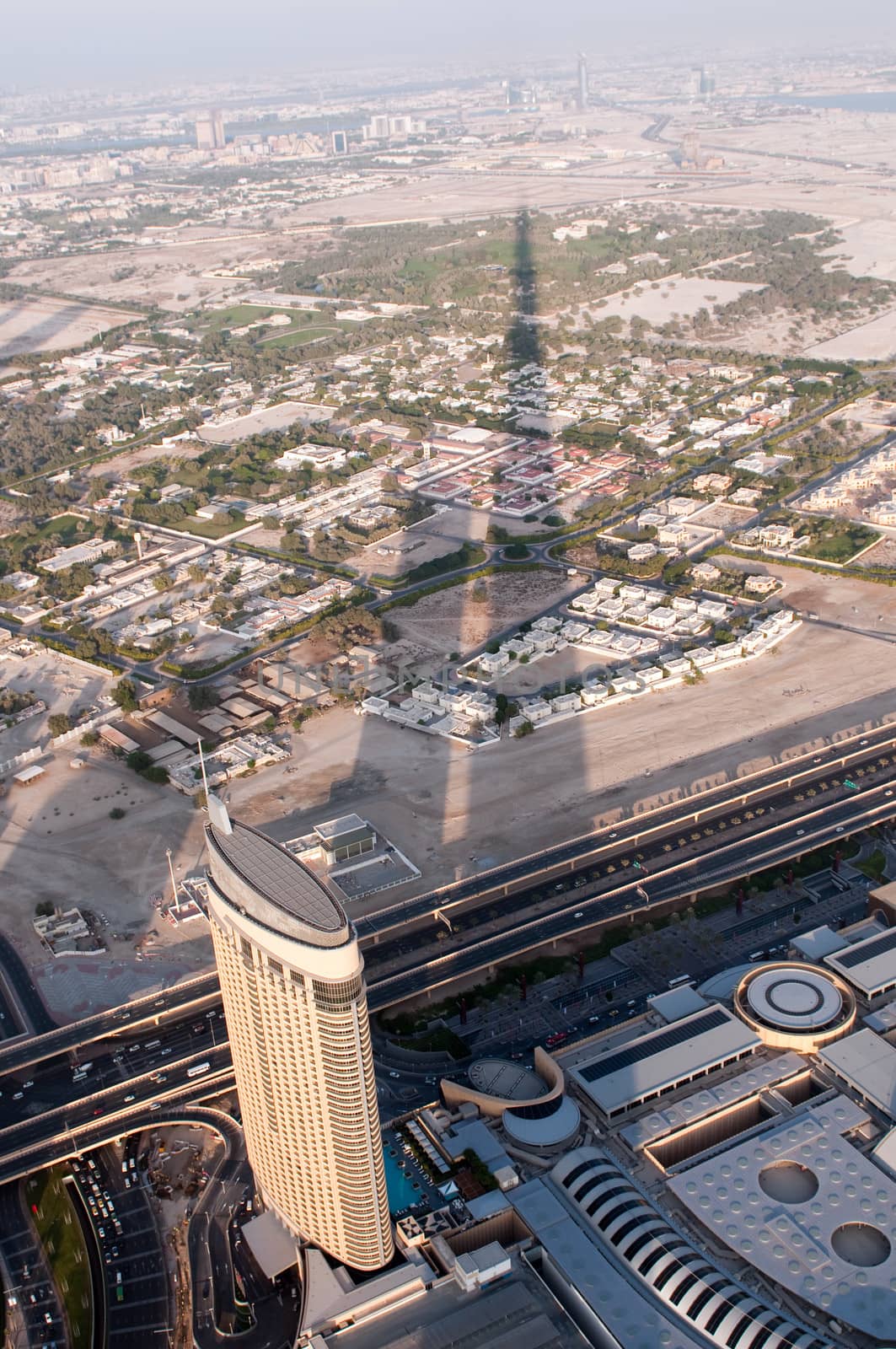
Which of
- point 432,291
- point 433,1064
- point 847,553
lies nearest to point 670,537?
point 847,553

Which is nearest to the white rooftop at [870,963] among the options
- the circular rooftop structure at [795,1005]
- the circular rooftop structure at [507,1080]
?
the circular rooftop structure at [795,1005]

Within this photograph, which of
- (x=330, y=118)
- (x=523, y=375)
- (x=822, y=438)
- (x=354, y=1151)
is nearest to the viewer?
(x=354, y=1151)

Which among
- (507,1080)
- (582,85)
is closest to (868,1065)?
(507,1080)

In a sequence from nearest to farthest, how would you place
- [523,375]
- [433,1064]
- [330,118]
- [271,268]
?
[433,1064] → [523,375] → [271,268] → [330,118]

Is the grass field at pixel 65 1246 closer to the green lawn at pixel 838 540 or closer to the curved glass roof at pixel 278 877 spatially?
the curved glass roof at pixel 278 877

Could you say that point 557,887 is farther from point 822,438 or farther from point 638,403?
point 638,403

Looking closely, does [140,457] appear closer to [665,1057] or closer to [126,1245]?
[126,1245]

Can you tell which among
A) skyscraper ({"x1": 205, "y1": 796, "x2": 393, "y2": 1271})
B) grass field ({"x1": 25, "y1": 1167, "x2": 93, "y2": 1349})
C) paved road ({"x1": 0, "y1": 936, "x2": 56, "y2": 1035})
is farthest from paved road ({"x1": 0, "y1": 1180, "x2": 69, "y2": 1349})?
skyscraper ({"x1": 205, "y1": 796, "x2": 393, "y2": 1271})
